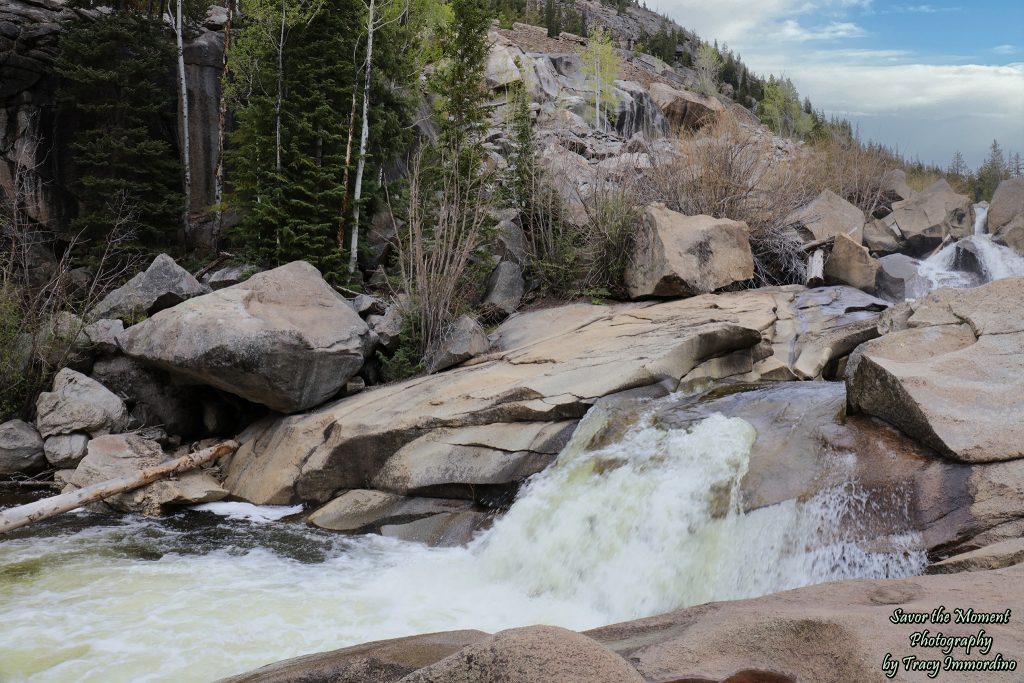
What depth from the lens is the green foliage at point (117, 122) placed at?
1272 cm

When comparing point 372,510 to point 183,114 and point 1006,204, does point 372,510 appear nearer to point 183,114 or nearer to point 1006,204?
point 183,114

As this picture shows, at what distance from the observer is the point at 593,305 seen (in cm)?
930

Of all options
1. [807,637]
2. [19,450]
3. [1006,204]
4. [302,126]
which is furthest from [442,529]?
[1006,204]

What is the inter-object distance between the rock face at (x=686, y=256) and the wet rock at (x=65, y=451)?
6.35 metres

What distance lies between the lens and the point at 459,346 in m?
8.23

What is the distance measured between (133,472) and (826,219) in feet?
33.4

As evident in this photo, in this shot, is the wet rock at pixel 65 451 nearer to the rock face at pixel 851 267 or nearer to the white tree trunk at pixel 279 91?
the white tree trunk at pixel 279 91

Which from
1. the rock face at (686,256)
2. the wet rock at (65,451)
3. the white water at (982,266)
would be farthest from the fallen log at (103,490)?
the white water at (982,266)

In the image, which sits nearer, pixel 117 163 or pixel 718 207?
pixel 718 207

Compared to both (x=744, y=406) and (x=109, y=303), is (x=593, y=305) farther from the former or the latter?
(x=109, y=303)

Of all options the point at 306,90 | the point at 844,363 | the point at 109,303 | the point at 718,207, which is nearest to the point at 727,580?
the point at 844,363

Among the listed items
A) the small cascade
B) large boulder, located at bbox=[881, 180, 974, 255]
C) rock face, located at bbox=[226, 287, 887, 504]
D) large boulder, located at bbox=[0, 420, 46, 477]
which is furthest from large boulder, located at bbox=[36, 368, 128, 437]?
the small cascade

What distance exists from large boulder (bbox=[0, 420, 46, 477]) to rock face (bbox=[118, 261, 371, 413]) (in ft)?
4.28

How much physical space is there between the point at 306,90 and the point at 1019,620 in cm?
1159
